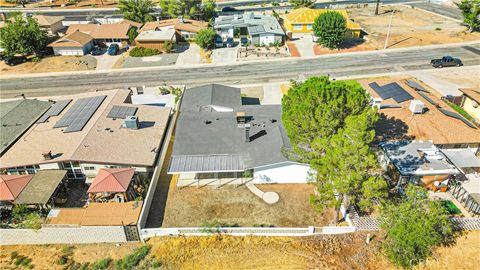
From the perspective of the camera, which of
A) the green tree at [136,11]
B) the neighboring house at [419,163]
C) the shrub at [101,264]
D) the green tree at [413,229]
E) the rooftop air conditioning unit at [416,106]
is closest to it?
the green tree at [413,229]

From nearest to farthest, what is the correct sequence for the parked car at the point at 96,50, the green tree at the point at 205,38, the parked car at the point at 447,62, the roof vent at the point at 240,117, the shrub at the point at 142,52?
the roof vent at the point at 240,117, the parked car at the point at 447,62, the green tree at the point at 205,38, the shrub at the point at 142,52, the parked car at the point at 96,50

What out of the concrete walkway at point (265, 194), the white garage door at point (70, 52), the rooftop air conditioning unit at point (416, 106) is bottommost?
the concrete walkway at point (265, 194)

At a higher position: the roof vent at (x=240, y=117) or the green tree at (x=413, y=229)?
the roof vent at (x=240, y=117)

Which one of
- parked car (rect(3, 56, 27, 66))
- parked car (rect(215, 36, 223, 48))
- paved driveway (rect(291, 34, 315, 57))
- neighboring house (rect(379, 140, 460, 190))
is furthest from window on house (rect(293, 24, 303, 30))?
parked car (rect(3, 56, 27, 66))

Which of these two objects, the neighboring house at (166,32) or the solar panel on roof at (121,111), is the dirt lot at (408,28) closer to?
the neighboring house at (166,32)

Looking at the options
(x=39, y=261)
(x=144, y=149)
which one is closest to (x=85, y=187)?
(x=144, y=149)

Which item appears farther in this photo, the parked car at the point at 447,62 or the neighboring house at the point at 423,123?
the parked car at the point at 447,62

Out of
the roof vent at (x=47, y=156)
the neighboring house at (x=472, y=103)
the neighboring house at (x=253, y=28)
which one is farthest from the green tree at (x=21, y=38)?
the neighboring house at (x=472, y=103)

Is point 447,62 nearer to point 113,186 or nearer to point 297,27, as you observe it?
point 297,27
